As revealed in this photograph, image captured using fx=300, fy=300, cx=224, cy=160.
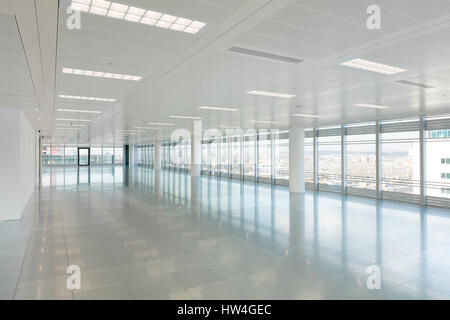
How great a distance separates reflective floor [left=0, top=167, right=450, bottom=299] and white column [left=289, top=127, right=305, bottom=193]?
6.19 m

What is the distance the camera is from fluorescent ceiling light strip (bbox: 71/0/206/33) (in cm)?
381

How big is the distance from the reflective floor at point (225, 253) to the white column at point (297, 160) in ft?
20.3

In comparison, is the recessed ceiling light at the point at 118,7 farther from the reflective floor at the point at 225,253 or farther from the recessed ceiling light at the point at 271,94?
the recessed ceiling light at the point at 271,94

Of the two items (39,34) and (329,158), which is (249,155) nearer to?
(329,158)

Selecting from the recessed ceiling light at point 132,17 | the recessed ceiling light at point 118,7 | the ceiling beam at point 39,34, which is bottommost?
the ceiling beam at point 39,34

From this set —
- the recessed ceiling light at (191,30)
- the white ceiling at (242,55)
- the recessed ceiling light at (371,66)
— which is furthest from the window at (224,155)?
the recessed ceiling light at (191,30)

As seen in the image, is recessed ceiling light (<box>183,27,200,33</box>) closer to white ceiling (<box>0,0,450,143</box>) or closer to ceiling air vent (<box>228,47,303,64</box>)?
white ceiling (<box>0,0,450,143</box>)

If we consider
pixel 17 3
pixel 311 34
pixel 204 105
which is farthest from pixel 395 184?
pixel 17 3

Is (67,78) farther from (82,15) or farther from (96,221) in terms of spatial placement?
(96,221)

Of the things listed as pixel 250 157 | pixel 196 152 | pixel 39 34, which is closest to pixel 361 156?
pixel 250 157

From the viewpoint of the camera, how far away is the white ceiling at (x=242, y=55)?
13.0 feet

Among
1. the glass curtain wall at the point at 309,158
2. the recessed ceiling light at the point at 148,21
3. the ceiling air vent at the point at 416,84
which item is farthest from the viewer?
the glass curtain wall at the point at 309,158

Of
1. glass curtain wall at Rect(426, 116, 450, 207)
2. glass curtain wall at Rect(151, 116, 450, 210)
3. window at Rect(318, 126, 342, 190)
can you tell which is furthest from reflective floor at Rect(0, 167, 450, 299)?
window at Rect(318, 126, 342, 190)

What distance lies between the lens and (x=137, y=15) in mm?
4098
